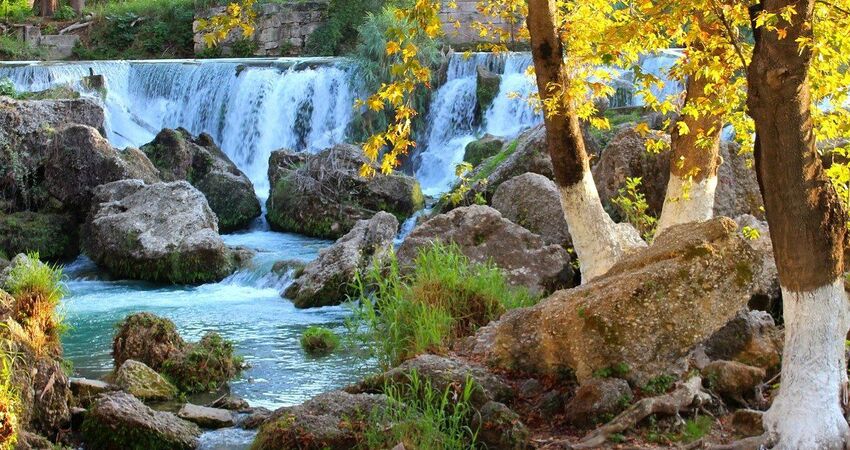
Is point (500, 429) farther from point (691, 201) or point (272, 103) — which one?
point (272, 103)

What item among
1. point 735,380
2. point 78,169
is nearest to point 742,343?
point 735,380

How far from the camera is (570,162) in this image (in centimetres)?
802

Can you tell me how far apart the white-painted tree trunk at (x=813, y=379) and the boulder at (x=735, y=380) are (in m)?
0.79

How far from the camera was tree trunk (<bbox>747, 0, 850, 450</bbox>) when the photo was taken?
5336 millimetres

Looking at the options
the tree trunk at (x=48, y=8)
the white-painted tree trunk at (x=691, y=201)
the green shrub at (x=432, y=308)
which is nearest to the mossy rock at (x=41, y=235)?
the green shrub at (x=432, y=308)

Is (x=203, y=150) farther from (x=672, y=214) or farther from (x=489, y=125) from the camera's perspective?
(x=672, y=214)

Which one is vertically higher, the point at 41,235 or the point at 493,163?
the point at 493,163

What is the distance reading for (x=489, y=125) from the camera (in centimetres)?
2186

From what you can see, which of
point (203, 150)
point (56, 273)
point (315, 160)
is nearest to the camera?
point (56, 273)

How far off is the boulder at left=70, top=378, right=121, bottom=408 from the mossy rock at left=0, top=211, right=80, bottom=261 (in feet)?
28.1

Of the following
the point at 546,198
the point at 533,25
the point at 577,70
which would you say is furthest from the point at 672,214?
the point at 546,198

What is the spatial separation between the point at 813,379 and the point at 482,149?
13552 millimetres

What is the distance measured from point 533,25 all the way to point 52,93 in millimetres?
15293

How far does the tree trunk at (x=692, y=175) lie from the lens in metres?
8.59
